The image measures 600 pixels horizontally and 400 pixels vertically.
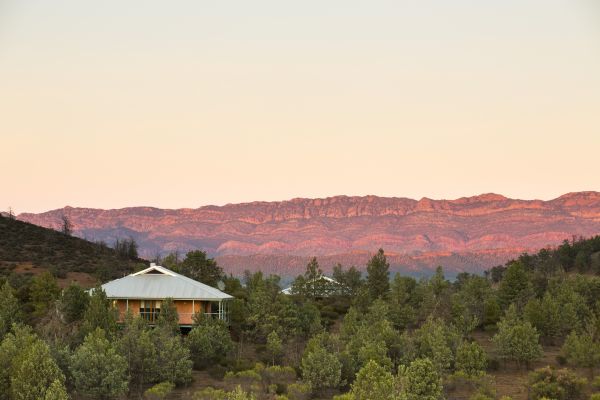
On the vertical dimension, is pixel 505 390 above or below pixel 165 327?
below

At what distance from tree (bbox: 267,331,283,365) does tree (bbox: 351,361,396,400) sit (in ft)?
41.6

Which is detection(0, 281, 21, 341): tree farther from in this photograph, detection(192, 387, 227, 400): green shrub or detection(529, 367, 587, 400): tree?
detection(529, 367, 587, 400): tree

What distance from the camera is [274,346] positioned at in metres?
49.2

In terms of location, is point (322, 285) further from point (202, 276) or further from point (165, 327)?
point (165, 327)

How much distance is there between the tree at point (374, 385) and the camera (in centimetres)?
3450

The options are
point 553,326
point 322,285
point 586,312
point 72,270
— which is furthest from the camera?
point 72,270

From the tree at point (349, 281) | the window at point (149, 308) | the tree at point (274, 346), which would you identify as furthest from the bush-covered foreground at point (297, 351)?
the tree at point (349, 281)

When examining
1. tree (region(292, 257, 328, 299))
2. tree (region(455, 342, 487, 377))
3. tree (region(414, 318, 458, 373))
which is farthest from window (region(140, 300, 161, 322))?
tree (region(455, 342, 487, 377))

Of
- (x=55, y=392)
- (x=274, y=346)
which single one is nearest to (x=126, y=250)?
(x=274, y=346)

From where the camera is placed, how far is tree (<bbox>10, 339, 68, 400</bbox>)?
115ft

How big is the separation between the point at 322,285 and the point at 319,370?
37774 millimetres

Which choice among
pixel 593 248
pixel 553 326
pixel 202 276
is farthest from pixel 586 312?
pixel 593 248

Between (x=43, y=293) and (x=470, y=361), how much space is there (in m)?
32.3

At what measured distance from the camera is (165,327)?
156 feet
